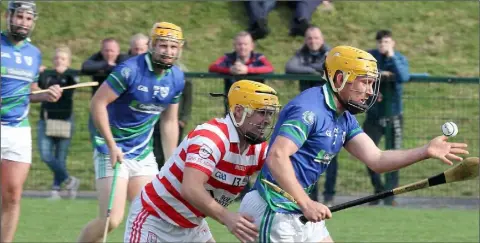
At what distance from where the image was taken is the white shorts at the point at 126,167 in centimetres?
892

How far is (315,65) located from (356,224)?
2401 millimetres

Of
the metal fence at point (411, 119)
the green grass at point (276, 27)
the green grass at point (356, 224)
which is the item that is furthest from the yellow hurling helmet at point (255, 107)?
the green grass at point (276, 27)

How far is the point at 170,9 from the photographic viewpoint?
60.6 ft

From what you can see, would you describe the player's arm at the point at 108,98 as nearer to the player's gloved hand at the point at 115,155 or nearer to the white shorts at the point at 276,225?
the player's gloved hand at the point at 115,155

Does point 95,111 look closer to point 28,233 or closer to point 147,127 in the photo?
point 147,127

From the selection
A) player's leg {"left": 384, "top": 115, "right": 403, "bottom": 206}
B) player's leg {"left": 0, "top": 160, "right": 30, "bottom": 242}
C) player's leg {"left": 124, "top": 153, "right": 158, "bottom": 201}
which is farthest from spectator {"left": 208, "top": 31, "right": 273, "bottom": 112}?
player's leg {"left": 0, "top": 160, "right": 30, "bottom": 242}

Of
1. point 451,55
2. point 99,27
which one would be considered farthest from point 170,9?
point 451,55

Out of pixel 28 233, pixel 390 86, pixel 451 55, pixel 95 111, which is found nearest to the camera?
pixel 95 111

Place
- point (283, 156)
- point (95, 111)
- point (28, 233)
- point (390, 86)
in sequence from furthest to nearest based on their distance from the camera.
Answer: point (390, 86) → point (28, 233) → point (95, 111) → point (283, 156)

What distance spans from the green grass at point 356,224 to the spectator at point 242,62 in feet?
5.08

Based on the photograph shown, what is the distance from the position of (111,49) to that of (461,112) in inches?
158

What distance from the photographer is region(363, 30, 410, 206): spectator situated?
41.5 ft

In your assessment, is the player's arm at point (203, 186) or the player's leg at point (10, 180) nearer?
the player's arm at point (203, 186)

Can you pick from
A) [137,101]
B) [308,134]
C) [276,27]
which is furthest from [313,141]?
[276,27]
